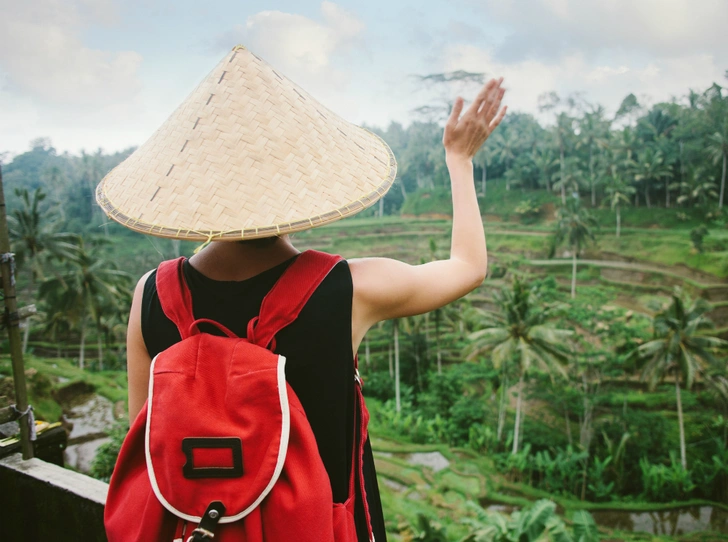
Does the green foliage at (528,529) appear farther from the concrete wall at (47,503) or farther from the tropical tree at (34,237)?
the tropical tree at (34,237)

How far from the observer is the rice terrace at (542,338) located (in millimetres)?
17516

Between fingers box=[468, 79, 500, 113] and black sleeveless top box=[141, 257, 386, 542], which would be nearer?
black sleeveless top box=[141, 257, 386, 542]

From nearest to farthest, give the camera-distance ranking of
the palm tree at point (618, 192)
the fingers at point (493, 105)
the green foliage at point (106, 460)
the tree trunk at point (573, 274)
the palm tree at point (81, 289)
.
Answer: the fingers at point (493, 105)
the green foliage at point (106, 460)
the palm tree at point (81, 289)
the tree trunk at point (573, 274)
the palm tree at point (618, 192)

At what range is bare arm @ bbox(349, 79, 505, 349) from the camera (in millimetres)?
804

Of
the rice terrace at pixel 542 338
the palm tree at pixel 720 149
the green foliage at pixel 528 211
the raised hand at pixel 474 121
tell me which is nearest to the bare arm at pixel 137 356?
the raised hand at pixel 474 121

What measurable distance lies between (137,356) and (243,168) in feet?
1.23

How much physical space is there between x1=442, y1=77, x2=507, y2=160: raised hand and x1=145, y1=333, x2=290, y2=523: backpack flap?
0.48 meters

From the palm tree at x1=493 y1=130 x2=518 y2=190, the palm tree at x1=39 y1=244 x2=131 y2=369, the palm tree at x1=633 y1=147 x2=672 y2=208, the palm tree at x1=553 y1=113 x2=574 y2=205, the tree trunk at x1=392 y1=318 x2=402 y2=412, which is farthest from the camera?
the palm tree at x1=493 y1=130 x2=518 y2=190

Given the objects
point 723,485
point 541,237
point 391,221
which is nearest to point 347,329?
Result: point 723,485

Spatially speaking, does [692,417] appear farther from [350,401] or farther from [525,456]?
[350,401]

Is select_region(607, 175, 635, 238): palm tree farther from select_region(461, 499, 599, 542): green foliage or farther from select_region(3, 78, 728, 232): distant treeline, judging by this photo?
select_region(461, 499, 599, 542): green foliage

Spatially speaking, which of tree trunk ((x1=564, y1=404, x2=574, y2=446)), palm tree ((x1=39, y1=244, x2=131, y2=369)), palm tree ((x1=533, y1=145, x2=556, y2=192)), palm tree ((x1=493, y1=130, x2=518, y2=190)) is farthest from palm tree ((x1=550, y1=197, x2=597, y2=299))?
palm tree ((x1=39, y1=244, x2=131, y2=369))

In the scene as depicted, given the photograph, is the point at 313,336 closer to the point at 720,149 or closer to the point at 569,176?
the point at 720,149

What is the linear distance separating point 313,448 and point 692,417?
23219 mm
